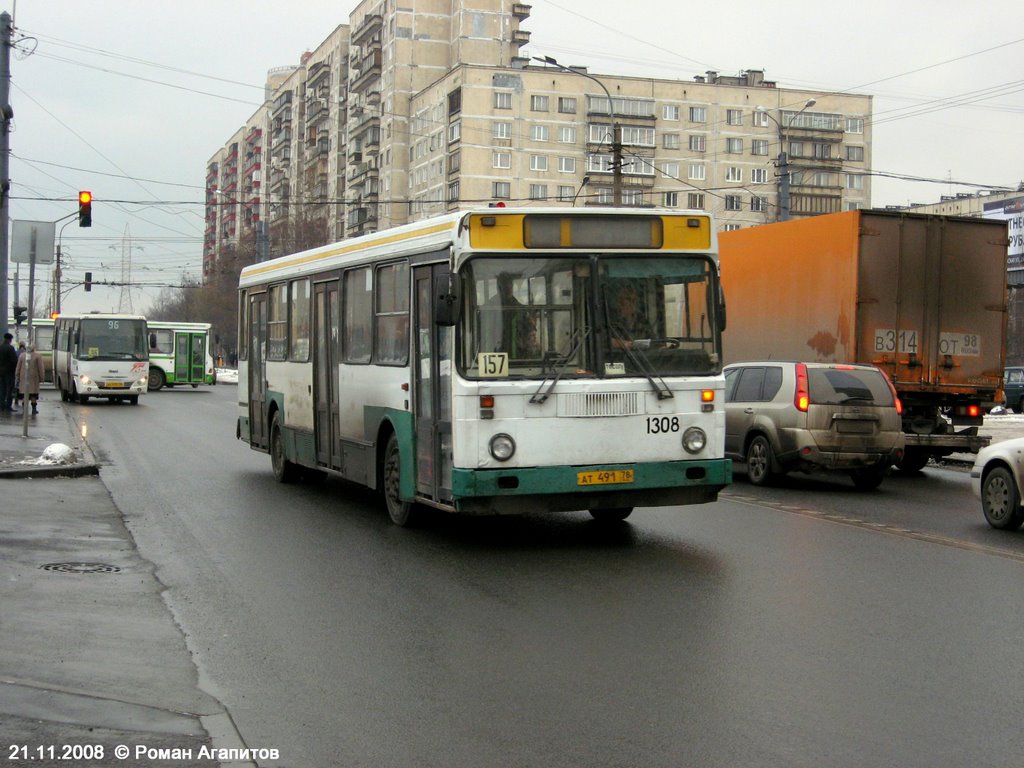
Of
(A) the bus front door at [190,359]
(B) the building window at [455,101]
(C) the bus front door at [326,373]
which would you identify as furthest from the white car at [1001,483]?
(B) the building window at [455,101]

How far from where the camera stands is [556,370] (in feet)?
35.6

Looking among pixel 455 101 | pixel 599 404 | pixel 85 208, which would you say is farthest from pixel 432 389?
pixel 455 101

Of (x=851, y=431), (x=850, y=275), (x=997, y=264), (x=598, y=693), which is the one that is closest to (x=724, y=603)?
(x=598, y=693)

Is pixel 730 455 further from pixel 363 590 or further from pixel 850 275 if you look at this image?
pixel 363 590

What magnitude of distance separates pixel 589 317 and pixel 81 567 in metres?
4.42

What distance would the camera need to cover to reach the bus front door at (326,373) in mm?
14391

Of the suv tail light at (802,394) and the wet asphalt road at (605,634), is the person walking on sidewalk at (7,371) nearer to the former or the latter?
the wet asphalt road at (605,634)

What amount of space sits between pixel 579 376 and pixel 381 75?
317ft

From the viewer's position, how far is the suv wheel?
17.7m

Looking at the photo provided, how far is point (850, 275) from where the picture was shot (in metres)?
20.3

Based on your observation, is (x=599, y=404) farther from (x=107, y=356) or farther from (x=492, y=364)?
(x=107, y=356)

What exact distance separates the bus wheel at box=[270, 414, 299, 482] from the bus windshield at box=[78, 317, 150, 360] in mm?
26845

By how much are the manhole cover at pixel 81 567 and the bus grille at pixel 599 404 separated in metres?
3.68

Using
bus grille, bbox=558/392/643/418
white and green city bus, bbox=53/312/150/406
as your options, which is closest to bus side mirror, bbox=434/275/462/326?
bus grille, bbox=558/392/643/418
